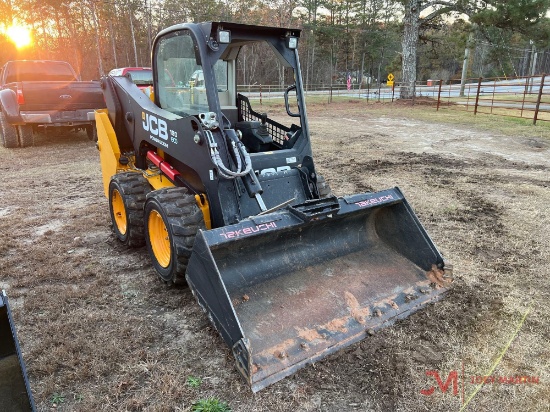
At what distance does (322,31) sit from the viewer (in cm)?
4475

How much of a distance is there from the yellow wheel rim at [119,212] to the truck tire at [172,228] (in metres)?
0.86

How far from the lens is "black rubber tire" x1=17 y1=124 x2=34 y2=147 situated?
980 centimetres

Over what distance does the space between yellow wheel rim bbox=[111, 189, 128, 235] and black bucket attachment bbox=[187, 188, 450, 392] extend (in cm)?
188

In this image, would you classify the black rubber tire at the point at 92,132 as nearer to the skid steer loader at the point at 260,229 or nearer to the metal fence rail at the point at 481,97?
A: the metal fence rail at the point at 481,97

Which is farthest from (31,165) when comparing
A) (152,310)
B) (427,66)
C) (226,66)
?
(427,66)

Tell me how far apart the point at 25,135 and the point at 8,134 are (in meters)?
0.34

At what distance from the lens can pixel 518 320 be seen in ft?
10.2

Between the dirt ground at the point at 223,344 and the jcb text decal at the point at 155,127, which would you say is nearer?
the dirt ground at the point at 223,344

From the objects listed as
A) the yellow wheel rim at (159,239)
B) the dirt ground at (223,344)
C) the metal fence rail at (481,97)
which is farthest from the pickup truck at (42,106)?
the yellow wheel rim at (159,239)

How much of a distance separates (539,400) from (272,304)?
1647 mm

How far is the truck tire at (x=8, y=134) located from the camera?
9594mm

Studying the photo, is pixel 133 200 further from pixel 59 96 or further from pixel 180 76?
pixel 59 96

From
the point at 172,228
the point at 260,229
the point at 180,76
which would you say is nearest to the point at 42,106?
the point at 180,76

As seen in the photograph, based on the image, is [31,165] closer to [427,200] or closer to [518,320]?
[427,200]
